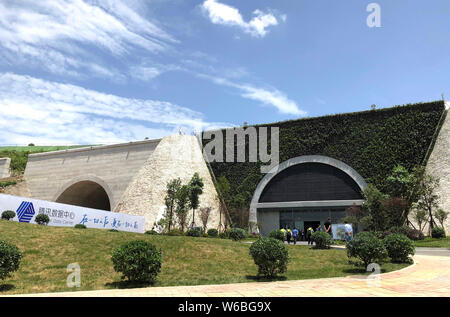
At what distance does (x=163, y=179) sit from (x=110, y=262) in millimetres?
23899

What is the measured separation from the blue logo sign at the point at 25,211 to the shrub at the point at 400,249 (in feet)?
78.2

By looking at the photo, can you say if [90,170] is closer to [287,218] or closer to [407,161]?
[287,218]

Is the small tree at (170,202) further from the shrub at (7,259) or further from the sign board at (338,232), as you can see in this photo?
the shrub at (7,259)

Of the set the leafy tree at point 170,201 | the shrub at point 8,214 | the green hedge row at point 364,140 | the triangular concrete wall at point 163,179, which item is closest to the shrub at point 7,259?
the shrub at point 8,214

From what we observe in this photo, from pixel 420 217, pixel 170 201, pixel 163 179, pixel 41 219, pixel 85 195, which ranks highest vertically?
pixel 163 179

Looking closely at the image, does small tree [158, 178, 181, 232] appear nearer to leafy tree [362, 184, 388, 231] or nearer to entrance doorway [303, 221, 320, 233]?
entrance doorway [303, 221, 320, 233]

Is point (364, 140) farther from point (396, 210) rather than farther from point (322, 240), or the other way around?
point (322, 240)

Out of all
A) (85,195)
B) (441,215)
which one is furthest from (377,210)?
(85,195)

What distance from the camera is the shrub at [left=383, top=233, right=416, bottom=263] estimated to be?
15.3 metres

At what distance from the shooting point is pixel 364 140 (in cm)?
3709

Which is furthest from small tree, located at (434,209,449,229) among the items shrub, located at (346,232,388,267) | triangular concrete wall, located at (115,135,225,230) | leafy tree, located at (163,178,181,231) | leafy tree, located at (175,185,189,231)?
leafy tree, located at (163,178,181,231)

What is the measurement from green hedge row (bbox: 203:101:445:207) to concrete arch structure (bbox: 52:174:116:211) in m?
16.7
